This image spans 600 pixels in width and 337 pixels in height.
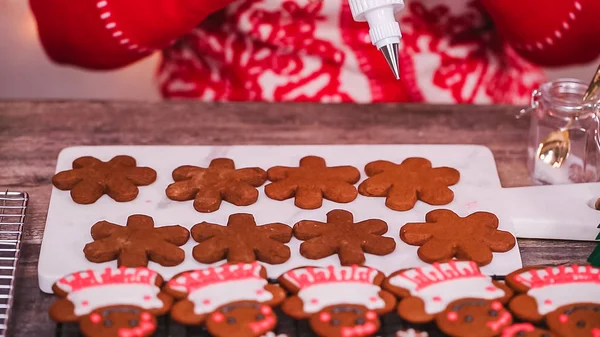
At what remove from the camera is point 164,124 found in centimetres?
106

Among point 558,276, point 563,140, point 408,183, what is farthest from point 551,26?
point 558,276

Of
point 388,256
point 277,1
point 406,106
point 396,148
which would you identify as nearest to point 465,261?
point 388,256

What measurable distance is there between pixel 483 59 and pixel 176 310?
0.68 meters

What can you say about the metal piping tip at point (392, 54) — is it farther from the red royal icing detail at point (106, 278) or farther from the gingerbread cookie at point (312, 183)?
the red royal icing detail at point (106, 278)

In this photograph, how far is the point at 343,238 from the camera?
0.81 meters

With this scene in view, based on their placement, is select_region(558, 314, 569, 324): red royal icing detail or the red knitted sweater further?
the red knitted sweater

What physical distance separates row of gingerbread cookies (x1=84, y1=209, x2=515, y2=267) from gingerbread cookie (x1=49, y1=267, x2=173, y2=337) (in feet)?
0.12

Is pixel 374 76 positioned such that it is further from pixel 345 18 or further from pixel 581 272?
pixel 581 272

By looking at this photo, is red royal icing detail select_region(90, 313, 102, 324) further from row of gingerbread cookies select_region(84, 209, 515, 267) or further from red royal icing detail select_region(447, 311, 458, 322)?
red royal icing detail select_region(447, 311, 458, 322)

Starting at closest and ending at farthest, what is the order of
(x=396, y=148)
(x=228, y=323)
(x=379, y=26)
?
(x=228, y=323)
(x=379, y=26)
(x=396, y=148)

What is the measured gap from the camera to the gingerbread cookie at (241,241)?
30.8 inches

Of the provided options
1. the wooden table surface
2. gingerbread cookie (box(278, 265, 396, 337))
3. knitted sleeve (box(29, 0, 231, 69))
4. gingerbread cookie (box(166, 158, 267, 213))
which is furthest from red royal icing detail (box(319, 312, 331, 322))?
knitted sleeve (box(29, 0, 231, 69))

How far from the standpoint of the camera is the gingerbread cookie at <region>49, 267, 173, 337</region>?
2.22 ft

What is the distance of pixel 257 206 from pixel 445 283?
0.23m
